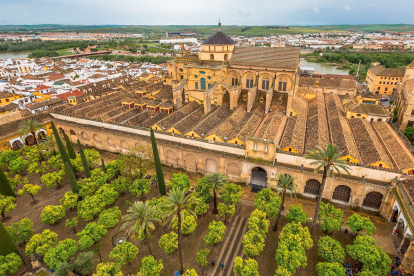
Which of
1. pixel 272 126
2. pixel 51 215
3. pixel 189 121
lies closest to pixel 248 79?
pixel 272 126

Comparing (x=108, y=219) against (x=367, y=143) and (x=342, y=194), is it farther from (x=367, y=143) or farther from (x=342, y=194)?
(x=367, y=143)

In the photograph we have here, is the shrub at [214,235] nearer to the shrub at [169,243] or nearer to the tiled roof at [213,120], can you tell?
the shrub at [169,243]

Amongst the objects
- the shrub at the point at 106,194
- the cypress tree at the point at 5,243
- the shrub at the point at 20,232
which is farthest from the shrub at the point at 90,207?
the cypress tree at the point at 5,243

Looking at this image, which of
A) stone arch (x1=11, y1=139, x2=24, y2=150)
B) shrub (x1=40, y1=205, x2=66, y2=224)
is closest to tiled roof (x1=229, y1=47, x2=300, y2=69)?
shrub (x1=40, y1=205, x2=66, y2=224)

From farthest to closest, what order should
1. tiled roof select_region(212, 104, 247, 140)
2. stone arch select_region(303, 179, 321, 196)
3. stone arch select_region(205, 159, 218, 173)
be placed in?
tiled roof select_region(212, 104, 247, 140), stone arch select_region(205, 159, 218, 173), stone arch select_region(303, 179, 321, 196)

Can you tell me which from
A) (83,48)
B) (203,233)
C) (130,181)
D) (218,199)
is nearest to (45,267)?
(130,181)

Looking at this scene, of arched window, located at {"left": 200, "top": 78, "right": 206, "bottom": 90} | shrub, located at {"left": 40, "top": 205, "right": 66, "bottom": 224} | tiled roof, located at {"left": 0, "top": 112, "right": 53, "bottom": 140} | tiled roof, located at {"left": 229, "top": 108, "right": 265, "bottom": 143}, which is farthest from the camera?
arched window, located at {"left": 200, "top": 78, "right": 206, "bottom": 90}

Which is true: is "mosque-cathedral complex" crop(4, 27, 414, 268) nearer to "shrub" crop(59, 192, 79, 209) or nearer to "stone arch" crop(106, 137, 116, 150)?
"stone arch" crop(106, 137, 116, 150)
